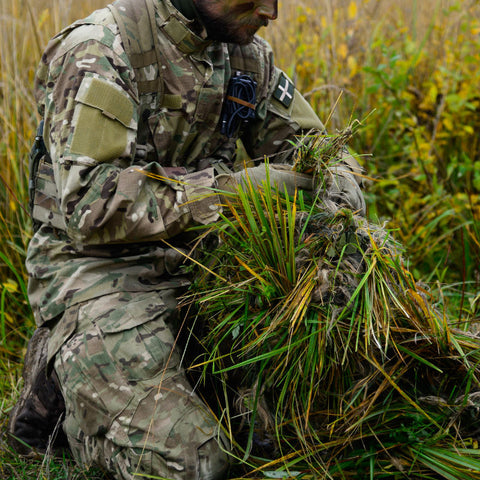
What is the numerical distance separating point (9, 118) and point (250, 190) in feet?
6.36

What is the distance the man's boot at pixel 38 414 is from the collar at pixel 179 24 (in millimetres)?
1157

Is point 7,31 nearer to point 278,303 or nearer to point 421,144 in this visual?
point 421,144

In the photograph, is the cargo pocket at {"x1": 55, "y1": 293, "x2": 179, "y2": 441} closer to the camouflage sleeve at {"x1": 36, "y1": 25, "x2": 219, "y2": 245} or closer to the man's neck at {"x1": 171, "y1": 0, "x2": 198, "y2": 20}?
the camouflage sleeve at {"x1": 36, "y1": 25, "x2": 219, "y2": 245}

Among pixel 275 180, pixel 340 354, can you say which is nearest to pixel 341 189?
pixel 275 180

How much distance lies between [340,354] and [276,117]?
1.20 metres

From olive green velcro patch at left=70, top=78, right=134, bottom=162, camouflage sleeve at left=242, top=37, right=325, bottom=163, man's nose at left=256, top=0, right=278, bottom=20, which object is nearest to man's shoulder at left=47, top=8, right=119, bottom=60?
olive green velcro patch at left=70, top=78, right=134, bottom=162

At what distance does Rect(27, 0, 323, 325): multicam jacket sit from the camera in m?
1.78

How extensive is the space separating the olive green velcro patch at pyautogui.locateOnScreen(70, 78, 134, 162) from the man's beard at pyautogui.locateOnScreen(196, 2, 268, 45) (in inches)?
17.3

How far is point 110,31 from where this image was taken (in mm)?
1896

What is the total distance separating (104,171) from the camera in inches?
70.4

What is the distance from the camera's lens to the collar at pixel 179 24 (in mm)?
2018

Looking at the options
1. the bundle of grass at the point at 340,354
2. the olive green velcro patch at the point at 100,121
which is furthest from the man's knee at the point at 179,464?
the olive green velcro patch at the point at 100,121

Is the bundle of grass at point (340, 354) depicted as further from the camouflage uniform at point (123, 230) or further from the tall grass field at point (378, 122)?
the tall grass field at point (378, 122)

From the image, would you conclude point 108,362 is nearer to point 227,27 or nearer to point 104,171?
point 104,171
